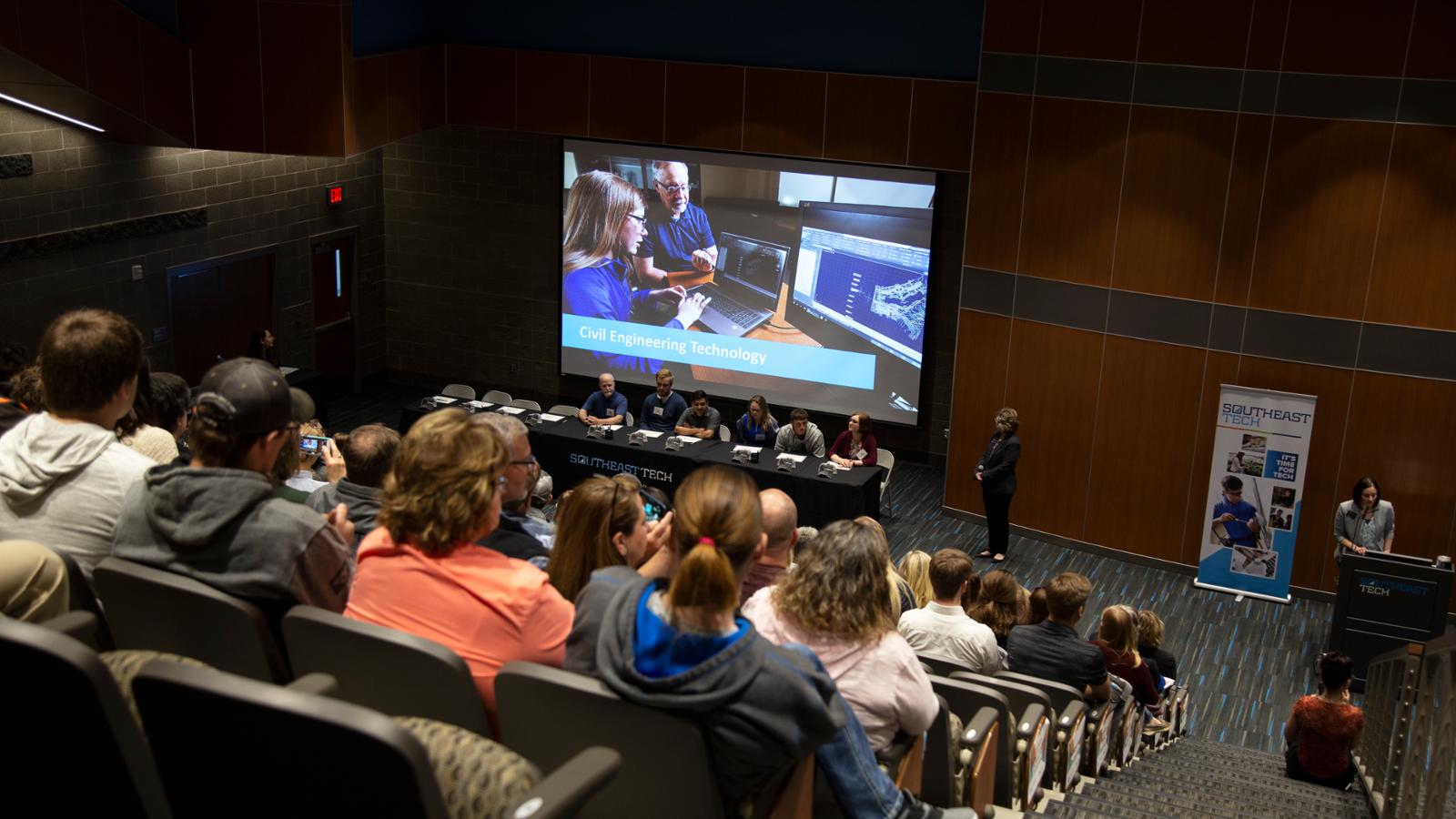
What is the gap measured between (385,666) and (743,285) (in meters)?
10.7

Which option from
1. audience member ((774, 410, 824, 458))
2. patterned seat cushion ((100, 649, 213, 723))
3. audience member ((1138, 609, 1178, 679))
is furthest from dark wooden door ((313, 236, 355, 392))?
→ patterned seat cushion ((100, 649, 213, 723))

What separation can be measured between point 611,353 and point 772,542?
9.98 meters

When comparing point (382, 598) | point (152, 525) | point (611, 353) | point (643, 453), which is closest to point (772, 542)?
point (382, 598)

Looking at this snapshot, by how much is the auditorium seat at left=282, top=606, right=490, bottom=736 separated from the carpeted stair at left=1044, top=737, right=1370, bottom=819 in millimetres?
2938

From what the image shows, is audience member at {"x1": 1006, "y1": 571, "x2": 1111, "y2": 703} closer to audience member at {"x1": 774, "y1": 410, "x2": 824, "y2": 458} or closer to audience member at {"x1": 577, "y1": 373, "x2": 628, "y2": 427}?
audience member at {"x1": 774, "y1": 410, "x2": 824, "y2": 458}

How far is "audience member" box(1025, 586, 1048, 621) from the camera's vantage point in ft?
19.8

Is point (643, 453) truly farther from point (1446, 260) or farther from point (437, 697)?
point (437, 697)

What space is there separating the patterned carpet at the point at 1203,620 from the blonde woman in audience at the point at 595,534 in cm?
612

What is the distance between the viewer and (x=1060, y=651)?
5.64 metres

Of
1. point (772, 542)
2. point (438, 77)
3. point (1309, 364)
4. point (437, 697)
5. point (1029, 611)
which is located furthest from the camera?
point (438, 77)

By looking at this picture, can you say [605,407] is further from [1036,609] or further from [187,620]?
[187,620]

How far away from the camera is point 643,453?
11109 mm

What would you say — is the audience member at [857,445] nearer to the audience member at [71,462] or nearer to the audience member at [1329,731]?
the audience member at [1329,731]

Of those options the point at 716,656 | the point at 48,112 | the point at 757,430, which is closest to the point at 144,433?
the point at 716,656
